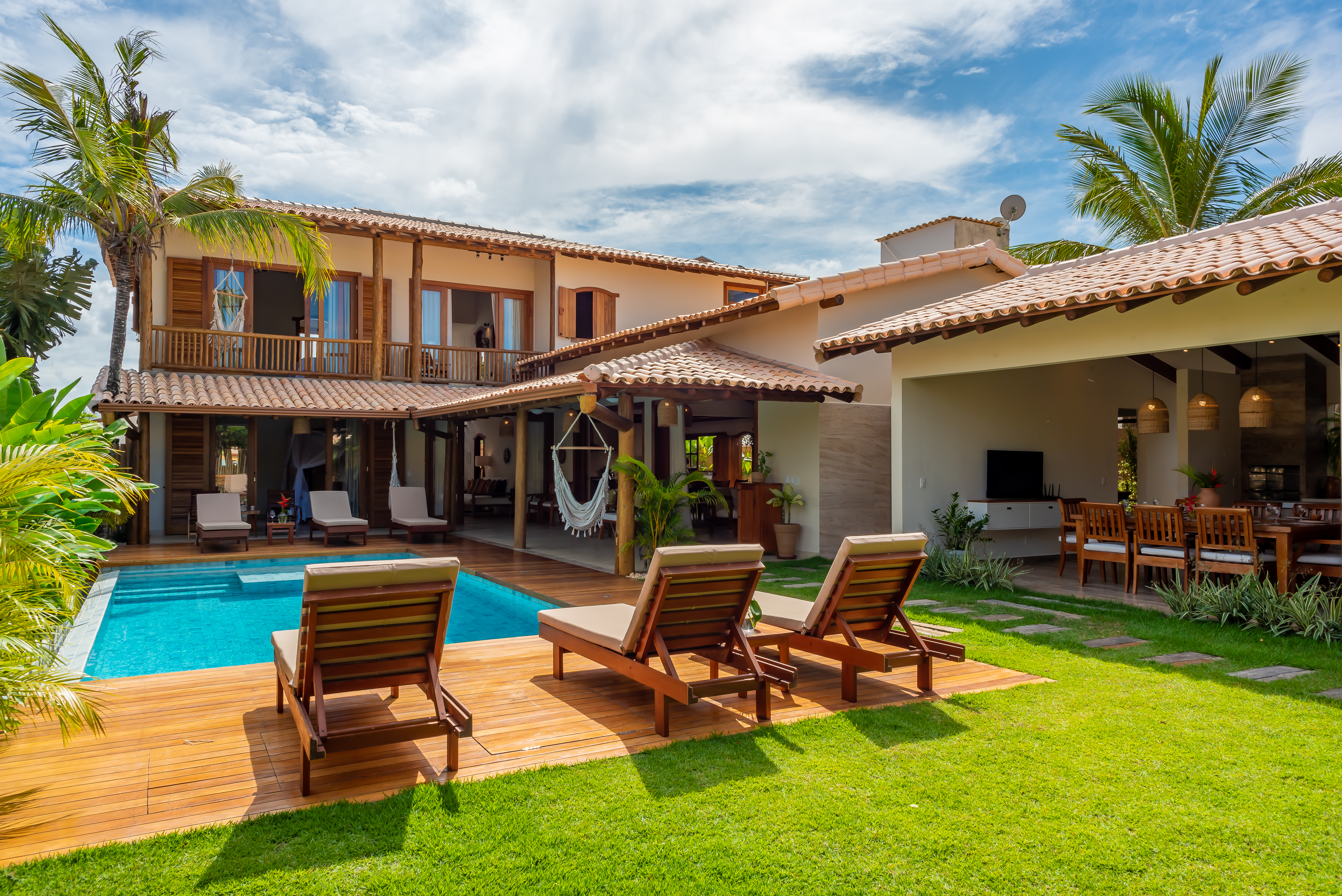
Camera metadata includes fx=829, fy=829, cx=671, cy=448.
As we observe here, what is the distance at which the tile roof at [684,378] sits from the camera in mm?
9406

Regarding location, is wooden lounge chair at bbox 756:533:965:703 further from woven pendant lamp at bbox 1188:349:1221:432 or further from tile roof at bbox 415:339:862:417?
woven pendant lamp at bbox 1188:349:1221:432

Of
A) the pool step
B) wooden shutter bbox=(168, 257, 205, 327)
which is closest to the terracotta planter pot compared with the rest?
the pool step

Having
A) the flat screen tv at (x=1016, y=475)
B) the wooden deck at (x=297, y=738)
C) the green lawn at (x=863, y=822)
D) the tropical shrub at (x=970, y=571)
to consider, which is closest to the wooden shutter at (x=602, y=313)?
the flat screen tv at (x=1016, y=475)

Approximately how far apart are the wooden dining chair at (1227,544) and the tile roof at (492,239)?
39.6 ft

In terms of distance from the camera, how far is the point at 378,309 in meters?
15.7

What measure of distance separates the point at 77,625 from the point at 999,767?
7.39 metres

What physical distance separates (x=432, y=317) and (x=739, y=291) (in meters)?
7.01

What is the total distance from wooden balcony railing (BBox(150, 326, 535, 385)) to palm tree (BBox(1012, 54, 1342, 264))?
11420 millimetres

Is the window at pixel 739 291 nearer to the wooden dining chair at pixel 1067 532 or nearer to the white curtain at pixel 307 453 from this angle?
the white curtain at pixel 307 453

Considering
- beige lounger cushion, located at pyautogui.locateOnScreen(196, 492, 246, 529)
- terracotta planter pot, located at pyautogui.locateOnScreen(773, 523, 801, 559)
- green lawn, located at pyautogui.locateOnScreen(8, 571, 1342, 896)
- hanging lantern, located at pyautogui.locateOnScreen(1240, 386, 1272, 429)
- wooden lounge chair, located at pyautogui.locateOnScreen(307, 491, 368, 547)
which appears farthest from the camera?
wooden lounge chair, located at pyautogui.locateOnScreen(307, 491, 368, 547)

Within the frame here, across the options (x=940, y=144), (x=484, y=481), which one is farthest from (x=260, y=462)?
(x=940, y=144)

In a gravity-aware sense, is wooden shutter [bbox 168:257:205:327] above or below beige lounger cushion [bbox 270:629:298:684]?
above

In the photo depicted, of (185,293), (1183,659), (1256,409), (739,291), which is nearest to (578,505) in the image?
(1183,659)

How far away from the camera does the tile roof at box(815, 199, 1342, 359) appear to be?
626 cm
